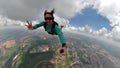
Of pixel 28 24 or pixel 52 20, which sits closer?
pixel 52 20

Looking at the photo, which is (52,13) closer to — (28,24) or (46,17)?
(46,17)

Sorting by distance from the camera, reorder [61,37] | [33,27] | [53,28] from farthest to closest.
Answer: [33,27] → [53,28] → [61,37]

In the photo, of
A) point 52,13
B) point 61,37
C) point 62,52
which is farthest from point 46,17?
point 62,52

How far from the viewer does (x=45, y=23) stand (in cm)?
1178

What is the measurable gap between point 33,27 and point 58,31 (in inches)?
80.9

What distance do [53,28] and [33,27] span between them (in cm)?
163

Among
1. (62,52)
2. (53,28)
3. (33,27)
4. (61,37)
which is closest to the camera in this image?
(62,52)

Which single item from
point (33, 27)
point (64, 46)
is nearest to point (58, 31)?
point (64, 46)

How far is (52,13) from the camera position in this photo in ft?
36.5

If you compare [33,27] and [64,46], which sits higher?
[33,27]

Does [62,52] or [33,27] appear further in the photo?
[33,27]

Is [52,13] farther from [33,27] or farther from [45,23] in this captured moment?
[33,27]

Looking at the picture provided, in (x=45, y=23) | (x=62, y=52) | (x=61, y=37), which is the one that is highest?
(x=45, y=23)

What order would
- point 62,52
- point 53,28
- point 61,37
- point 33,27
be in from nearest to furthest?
point 62,52, point 61,37, point 53,28, point 33,27
